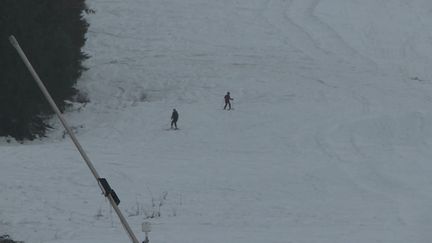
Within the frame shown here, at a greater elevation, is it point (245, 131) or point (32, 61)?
point (32, 61)

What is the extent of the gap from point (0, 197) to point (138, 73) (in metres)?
25.5

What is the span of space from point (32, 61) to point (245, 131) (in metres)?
9.04

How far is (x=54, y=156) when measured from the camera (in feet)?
84.8

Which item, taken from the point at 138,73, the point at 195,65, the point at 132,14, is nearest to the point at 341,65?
the point at 195,65

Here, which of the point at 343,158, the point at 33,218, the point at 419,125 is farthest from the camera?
the point at 419,125

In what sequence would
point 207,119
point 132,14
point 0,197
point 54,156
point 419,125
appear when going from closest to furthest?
1. point 0,197
2. point 54,156
3. point 419,125
4. point 207,119
5. point 132,14

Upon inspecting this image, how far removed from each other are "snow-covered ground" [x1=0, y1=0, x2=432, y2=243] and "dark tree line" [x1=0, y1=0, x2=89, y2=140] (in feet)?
4.98

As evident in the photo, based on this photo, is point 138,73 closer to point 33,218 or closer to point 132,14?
point 132,14

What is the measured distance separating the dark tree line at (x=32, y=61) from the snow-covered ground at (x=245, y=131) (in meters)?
1.52

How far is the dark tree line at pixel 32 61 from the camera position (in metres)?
31.4

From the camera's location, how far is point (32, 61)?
3238cm

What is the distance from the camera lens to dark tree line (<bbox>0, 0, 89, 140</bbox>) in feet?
103

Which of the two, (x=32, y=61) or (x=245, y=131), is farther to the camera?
(x=245, y=131)

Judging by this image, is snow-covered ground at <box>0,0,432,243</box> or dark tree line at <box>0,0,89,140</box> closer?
snow-covered ground at <box>0,0,432,243</box>
